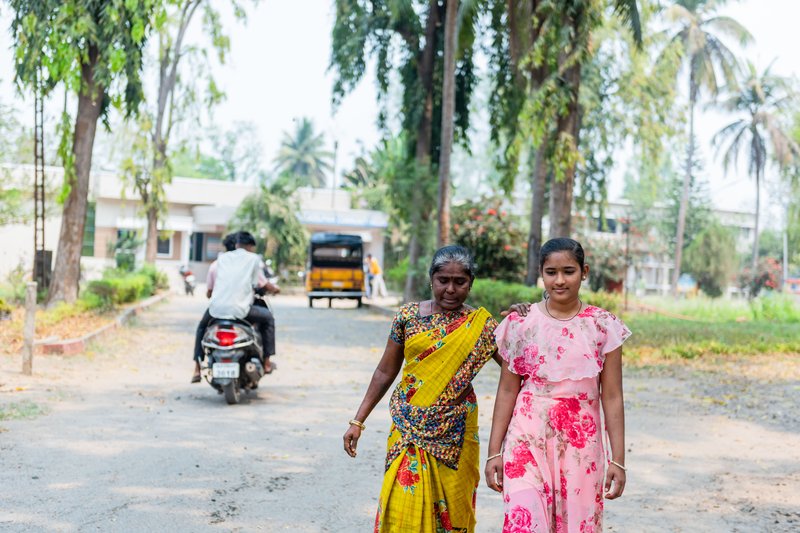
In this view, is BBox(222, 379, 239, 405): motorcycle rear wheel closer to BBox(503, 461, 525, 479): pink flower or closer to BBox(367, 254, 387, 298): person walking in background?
BBox(503, 461, 525, 479): pink flower

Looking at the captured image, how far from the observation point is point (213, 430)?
8.10m

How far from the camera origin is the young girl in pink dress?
347 cm

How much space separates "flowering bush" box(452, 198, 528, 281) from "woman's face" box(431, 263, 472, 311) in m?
21.3

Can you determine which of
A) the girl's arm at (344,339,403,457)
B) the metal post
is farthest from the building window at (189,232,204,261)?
the girl's arm at (344,339,403,457)

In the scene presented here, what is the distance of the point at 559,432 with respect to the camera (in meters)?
3.49

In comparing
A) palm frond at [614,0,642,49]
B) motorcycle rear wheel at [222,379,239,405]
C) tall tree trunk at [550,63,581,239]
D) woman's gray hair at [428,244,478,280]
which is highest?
palm frond at [614,0,642,49]

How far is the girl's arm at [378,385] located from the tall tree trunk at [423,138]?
20617 millimetres

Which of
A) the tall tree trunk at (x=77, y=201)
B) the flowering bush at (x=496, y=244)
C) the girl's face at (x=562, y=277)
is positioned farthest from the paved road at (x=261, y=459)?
the flowering bush at (x=496, y=244)

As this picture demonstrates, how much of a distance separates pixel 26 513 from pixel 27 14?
1253 cm

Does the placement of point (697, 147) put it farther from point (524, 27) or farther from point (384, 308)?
point (524, 27)

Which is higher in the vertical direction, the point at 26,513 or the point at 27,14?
the point at 27,14

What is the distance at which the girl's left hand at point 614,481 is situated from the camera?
349 cm

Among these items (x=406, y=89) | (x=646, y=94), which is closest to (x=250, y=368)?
(x=406, y=89)

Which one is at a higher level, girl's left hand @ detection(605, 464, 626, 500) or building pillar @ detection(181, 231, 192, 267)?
building pillar @ detection(181, 231, 192, 267)
